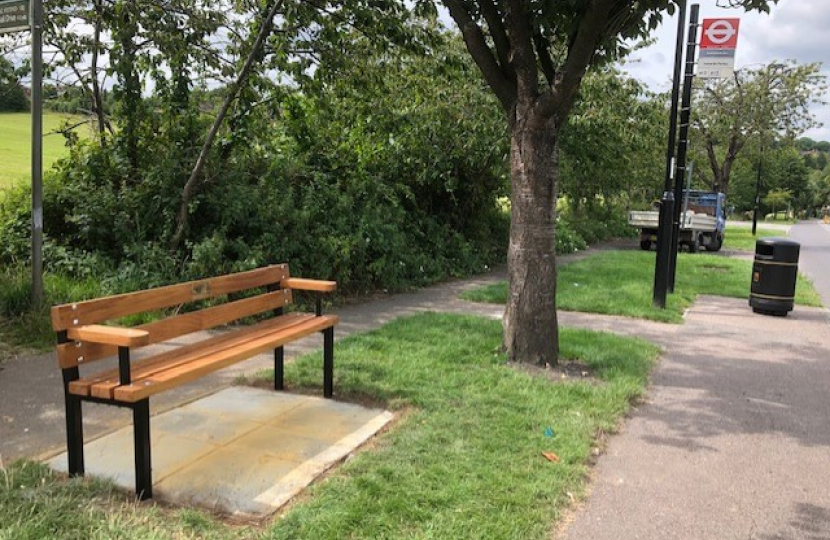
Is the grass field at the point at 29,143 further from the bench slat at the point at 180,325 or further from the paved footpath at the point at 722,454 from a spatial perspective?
the paved footpath at the point at 722,454

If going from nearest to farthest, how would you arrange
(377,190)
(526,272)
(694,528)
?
(694,528)
(526,272)
(377,190)

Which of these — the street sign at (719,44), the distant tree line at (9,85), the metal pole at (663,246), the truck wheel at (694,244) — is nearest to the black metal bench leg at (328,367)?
the distant tree line at (9,85)

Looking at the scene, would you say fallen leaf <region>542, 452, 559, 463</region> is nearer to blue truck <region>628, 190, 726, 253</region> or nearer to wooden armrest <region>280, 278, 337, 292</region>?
wooden armrest <region>280, 278, 337, 292</region>

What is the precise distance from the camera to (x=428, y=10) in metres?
6.97

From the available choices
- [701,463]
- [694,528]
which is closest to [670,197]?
[701,463]

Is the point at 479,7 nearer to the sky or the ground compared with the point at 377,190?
nearer to the sky

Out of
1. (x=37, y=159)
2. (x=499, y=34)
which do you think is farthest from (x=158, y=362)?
(x=499, y=34)

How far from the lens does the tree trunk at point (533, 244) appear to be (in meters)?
5.84

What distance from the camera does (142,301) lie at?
3.80 metres

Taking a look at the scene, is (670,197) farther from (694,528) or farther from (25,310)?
(25,310)

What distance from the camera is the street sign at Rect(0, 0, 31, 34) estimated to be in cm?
619

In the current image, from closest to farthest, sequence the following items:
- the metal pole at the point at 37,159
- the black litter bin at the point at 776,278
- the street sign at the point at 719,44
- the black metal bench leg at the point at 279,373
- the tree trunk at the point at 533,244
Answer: the black metal bench leg at the point at 279,373, the tree trunk at the point at 533,244, the metal pole at the point at 37,159, the black litter bin at the point at 776,278, the street sign at the point at 719,44

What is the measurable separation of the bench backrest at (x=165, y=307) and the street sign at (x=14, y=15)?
3368 mm

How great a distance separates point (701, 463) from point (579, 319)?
474 cm
